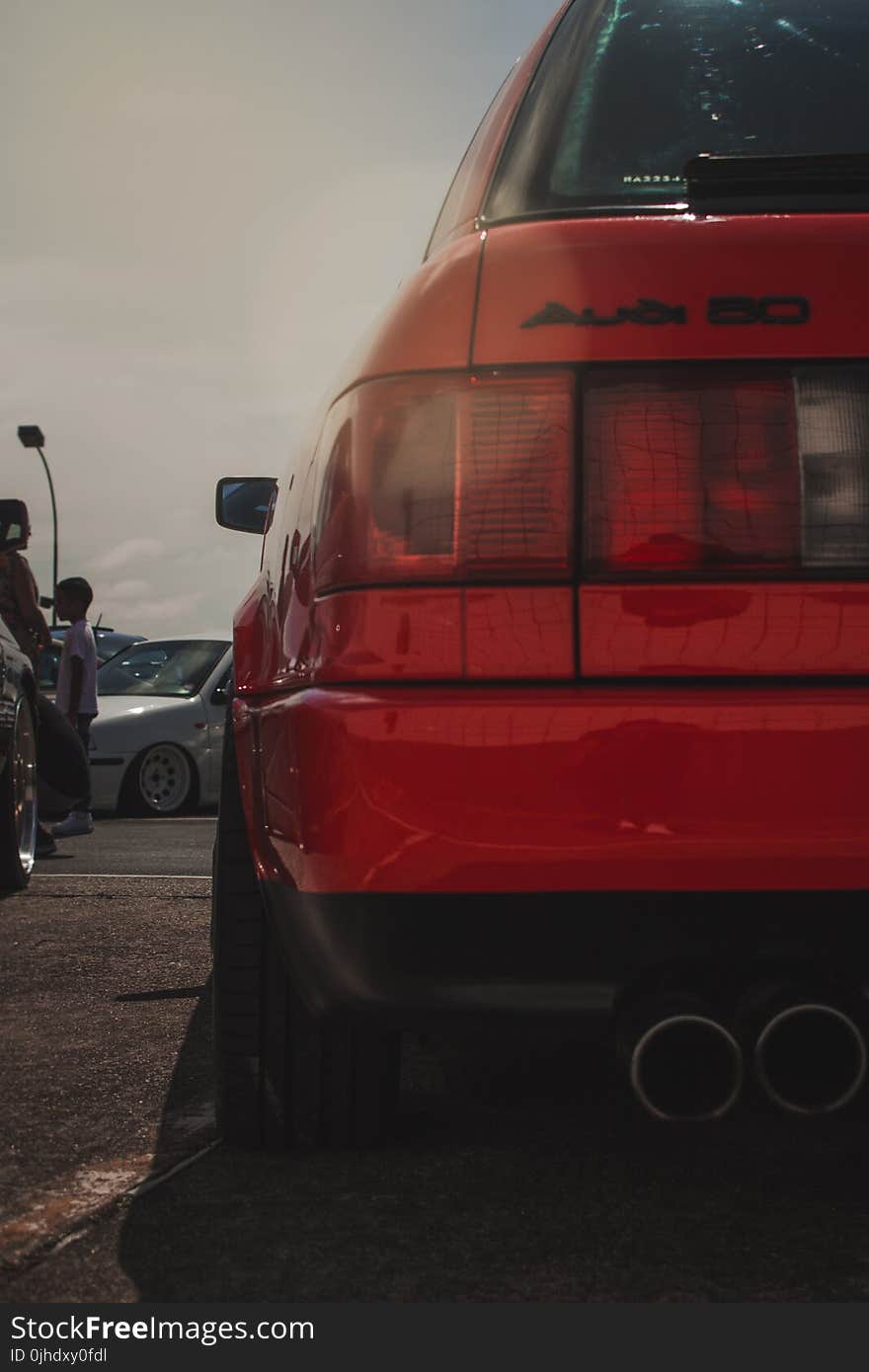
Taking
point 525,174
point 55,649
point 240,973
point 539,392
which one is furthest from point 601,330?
point 55,649

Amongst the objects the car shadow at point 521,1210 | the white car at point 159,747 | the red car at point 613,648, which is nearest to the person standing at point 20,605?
the white car at point 159,747

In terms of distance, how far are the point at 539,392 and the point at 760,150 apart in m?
0.74

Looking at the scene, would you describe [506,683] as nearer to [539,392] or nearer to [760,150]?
[539,392]

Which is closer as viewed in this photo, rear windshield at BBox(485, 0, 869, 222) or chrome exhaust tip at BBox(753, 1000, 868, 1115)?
chrome exhaust tip at BBox(753, 1000, 868, 1115)

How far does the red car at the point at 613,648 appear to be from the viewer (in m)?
1.89

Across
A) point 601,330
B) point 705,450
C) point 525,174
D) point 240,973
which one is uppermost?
point 525,174

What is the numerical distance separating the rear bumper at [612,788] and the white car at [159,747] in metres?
10.0

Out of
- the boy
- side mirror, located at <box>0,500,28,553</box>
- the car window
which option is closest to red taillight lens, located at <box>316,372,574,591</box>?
side mirror, located at <box>0,500,28,553</box>

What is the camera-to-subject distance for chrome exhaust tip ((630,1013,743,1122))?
74.5 inches

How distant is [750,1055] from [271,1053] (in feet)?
3.32

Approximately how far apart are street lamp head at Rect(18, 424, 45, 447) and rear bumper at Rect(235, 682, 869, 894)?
109 feet

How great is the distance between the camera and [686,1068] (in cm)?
191

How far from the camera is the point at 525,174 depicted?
2.33 m

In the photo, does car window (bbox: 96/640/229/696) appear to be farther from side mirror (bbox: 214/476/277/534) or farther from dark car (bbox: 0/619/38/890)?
side mirror (bbox: 214/476/277/534)
